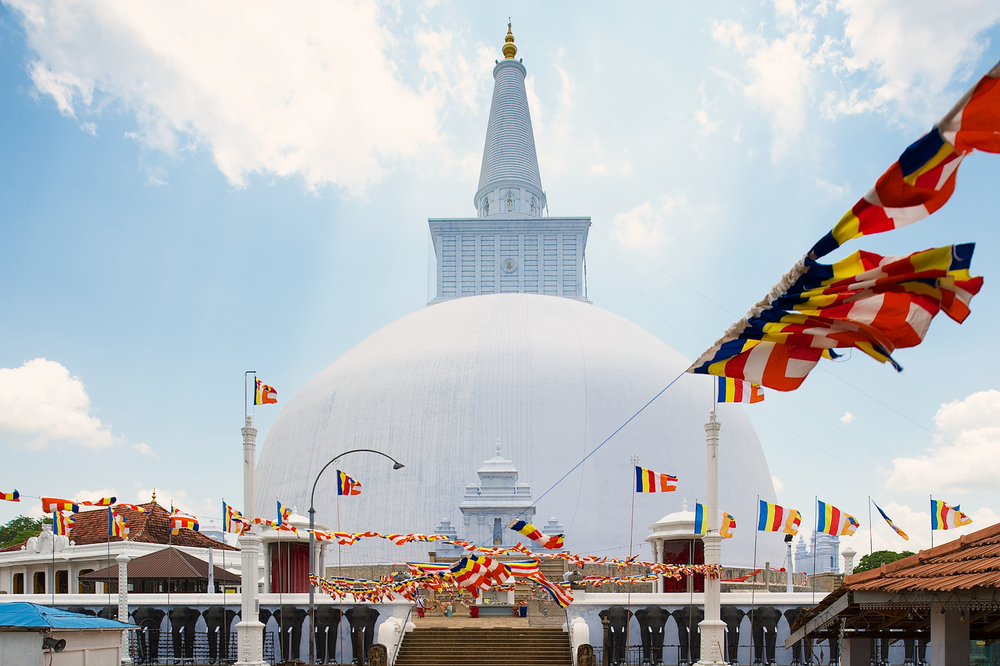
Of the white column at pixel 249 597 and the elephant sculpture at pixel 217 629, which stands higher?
the white column at pixel 249 597

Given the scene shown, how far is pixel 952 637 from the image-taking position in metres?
9.93

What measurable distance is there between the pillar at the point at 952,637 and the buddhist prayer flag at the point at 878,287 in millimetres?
3762

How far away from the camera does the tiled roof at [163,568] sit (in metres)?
33.9

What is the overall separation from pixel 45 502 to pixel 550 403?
22339mm

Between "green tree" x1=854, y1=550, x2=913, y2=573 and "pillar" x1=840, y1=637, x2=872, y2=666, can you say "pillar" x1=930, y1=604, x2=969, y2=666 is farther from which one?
"green tree" x1=854, y1=550, x2=913, y2=573

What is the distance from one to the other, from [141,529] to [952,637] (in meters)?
40.6

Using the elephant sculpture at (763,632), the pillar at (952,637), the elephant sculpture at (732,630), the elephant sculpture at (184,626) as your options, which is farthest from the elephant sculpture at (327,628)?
the pillar at (952,637)

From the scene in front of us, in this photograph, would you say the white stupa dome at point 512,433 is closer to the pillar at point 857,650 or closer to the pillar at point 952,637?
the pillar at point 857,650

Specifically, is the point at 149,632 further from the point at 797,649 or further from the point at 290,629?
the point at 797,649

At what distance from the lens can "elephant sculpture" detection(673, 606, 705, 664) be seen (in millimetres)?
26469

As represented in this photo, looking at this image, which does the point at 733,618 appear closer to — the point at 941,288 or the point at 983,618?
the point at 983,618

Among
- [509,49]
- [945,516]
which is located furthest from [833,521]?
[509,49]

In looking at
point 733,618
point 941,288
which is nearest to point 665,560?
point 733,618

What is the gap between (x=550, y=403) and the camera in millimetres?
40844
